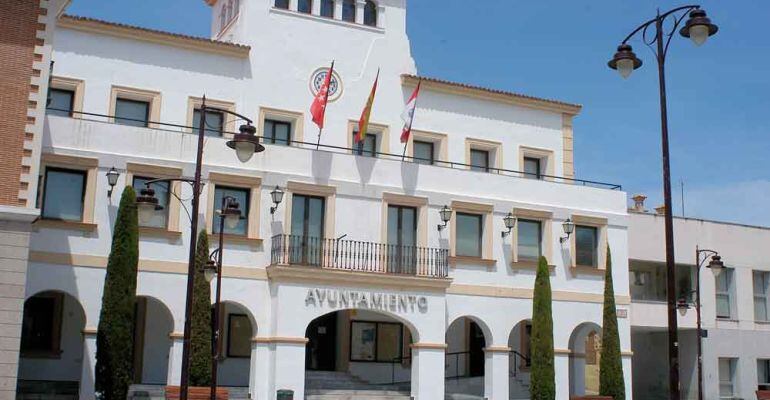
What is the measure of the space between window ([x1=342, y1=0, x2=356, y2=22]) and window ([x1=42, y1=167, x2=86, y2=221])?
10614 mm

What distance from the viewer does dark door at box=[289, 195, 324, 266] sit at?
90.1ft

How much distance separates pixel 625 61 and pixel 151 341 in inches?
674

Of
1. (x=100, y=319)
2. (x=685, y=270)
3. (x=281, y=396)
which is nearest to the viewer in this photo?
(x=100, y=319)

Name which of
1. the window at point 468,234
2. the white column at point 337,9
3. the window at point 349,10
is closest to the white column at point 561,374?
the window at point 468,234

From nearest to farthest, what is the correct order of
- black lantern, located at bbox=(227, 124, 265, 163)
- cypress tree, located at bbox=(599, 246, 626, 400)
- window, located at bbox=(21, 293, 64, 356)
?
black lantern, located at bbox=(227, 124, 265, 163), window, located at bbox=(21, 293, 64, 356), cypress tree, located at bbox=(599, 246, 626, 400)

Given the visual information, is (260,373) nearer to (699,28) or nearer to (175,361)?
(175,361)

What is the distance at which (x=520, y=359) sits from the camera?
3331cm

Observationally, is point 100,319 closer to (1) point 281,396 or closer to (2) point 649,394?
(1) point 281,396

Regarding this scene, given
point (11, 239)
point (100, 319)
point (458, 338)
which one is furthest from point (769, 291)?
point (11, 239)

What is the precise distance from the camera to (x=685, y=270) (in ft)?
123

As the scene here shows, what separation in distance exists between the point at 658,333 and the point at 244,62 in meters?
19.9

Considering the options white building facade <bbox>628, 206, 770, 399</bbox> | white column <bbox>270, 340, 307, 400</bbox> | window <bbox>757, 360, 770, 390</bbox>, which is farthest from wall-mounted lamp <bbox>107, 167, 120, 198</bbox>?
window <bbox>757, 360, 770, 390</bbox>

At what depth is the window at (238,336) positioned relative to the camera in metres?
29.6

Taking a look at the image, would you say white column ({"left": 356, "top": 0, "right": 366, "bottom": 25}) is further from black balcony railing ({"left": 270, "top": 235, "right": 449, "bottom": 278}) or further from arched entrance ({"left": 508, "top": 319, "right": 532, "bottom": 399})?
arched entrance ({"left": 508, "top": 319, "right": 532, "bottom": 399})
